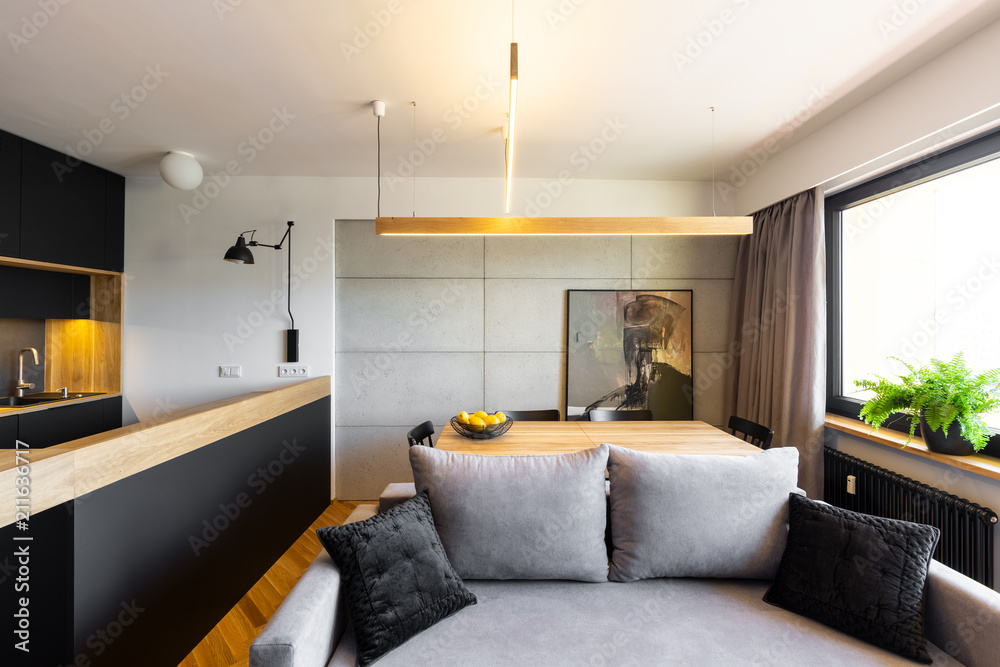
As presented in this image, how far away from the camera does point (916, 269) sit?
2.73m

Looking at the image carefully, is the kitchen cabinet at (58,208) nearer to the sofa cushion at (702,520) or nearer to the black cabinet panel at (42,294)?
the black cabinet panel at (42,294)

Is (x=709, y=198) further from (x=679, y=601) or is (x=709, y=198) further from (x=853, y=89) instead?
(x=679, y=601)

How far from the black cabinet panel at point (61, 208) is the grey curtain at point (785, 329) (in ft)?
16.4

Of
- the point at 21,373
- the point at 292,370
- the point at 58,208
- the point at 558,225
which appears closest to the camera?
the point at 558,225

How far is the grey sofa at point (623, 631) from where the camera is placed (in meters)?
1.32

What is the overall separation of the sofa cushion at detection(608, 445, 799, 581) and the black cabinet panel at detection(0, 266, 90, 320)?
4127 mm

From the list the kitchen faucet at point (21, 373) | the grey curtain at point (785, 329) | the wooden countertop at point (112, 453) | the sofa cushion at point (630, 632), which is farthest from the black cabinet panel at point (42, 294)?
the grey curtain at point (785, 329)

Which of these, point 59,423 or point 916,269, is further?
point 59,423

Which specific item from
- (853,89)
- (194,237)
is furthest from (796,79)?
(194,237)

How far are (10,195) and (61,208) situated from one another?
332 mm

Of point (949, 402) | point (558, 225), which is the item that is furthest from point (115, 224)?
point (949, 402)

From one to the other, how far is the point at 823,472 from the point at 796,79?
2.35 metres

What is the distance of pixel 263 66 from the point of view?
7.51 feet

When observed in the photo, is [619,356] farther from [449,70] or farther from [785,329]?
[449,70]
